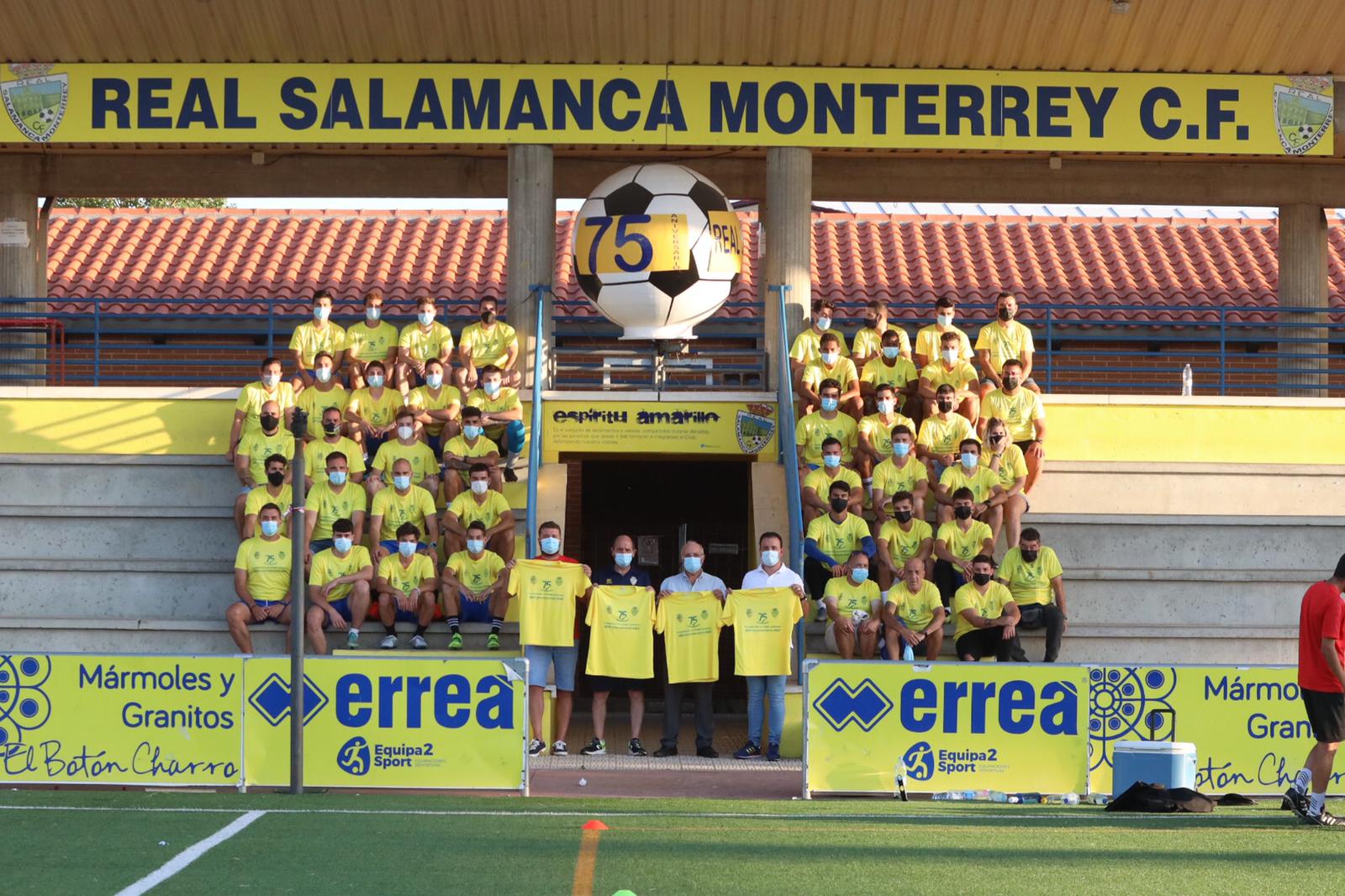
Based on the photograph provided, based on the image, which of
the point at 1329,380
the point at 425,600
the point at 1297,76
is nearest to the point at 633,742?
the point at 425,600

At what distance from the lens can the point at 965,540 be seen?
17109mm

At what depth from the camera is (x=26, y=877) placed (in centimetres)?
941

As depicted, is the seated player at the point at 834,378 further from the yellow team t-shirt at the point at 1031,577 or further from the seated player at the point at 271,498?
the seated player at the point at 271,498

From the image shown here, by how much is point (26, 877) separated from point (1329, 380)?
2112cm

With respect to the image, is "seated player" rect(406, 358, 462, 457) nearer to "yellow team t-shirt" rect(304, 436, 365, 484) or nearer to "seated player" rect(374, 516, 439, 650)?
"yellow team t-shirt" rect(304, 436, 365, 484)

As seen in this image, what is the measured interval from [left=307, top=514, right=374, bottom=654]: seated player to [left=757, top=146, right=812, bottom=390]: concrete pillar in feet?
18.5

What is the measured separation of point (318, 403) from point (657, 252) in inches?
151

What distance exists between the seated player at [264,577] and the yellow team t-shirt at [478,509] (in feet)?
5.40

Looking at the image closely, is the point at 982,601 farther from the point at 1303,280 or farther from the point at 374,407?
the point at 1303,280

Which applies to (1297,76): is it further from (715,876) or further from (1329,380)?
(715,876)

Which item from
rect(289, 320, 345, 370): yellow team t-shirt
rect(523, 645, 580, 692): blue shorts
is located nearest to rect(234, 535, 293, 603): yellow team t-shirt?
rect(523, 645, 580, 692): blue shorts

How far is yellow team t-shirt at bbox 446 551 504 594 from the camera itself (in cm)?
1725

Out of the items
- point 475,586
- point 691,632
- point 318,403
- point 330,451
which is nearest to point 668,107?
point 318,403

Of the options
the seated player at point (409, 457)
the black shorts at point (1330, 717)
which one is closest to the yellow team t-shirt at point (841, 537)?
the seated player at point (409, 457)
